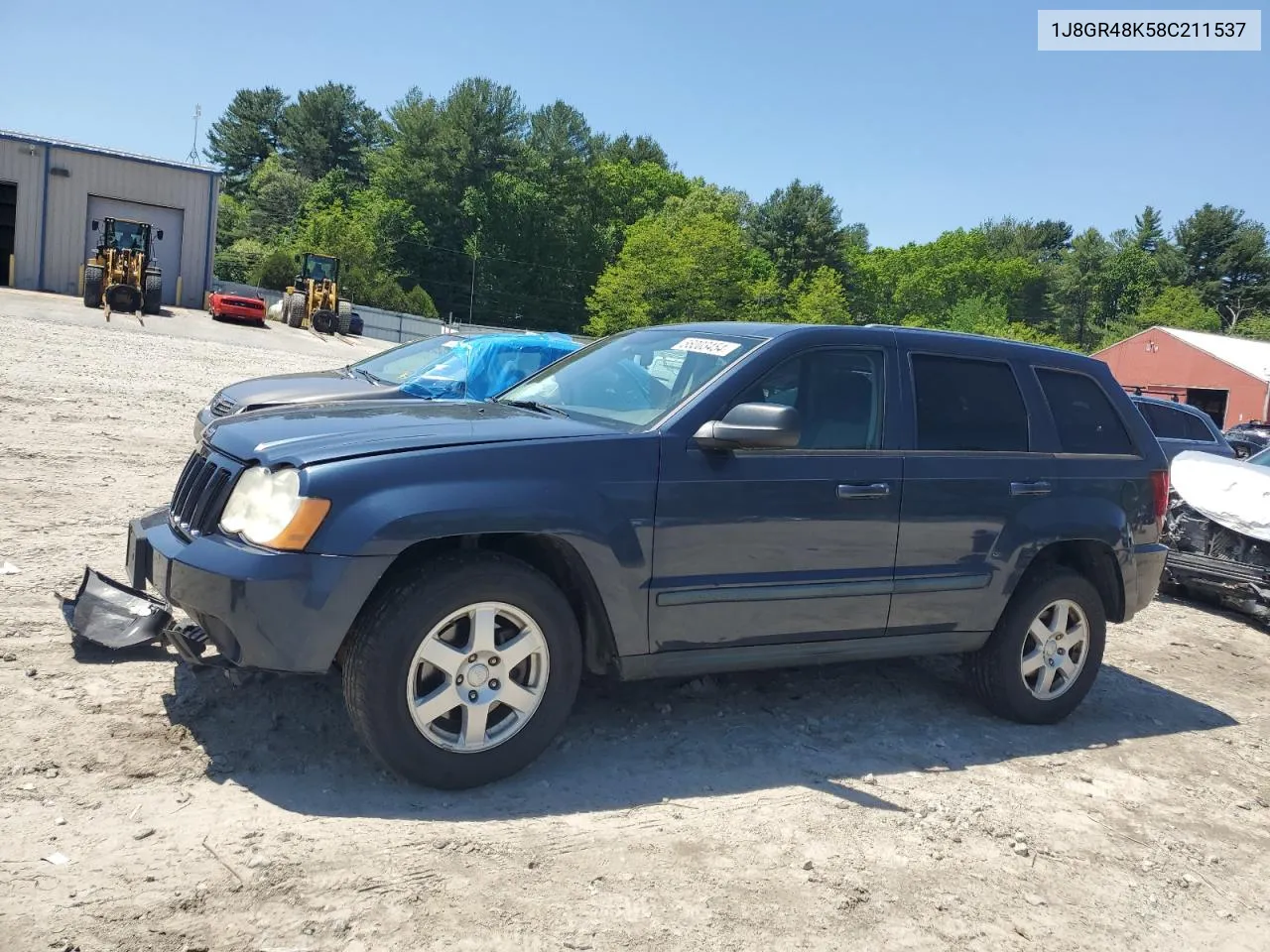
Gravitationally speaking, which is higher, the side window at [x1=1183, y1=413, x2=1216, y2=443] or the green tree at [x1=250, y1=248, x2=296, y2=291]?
the green tree at [x1=250, y1=248, x2=296, y2=291]

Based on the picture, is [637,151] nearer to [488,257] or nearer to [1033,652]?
[488,257]

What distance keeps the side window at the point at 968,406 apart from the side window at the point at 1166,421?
990 cm

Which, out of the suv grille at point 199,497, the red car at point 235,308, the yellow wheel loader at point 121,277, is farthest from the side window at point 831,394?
the red car at point 235,308

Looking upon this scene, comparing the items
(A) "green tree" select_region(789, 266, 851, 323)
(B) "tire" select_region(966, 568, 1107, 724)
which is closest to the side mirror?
(B) "tire" select_region(966, 568, 1107, 724)

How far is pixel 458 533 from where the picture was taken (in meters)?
3.67

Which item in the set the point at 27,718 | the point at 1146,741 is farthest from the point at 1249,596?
the point at 27,718

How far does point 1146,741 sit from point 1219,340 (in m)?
56.3

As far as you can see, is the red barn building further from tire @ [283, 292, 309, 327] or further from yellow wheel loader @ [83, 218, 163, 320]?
yellow wheel loader @ [83, 218, 163, 320]

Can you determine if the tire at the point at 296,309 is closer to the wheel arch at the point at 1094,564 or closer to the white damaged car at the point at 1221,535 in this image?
the white damaged car at the point at 1221,535

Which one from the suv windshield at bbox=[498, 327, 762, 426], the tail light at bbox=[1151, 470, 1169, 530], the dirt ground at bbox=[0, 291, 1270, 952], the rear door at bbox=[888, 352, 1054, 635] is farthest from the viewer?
the tail light at bbox=[1151, 470, 1169, 530]

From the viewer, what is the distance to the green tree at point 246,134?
319 feet

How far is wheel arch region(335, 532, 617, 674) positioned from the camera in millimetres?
3748

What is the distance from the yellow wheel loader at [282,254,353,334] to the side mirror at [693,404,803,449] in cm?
3732

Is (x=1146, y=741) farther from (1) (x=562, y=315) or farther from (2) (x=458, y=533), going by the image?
(1) (x=562, y=315)
